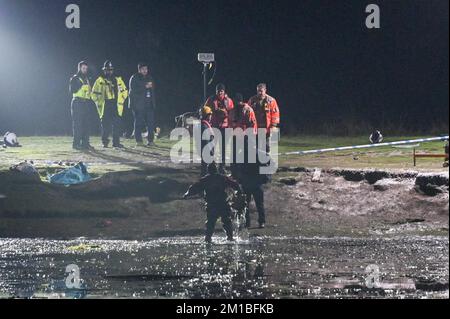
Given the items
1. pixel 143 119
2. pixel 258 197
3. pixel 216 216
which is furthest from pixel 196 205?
pixel 143 119

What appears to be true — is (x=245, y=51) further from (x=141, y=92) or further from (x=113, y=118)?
(x=113, y=118)

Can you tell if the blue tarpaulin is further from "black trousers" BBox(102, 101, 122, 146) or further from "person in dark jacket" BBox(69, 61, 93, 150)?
"black trousers" BBox(102, 101, 122, 146)

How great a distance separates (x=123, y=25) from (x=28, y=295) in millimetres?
32566

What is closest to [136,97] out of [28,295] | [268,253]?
[268,253]

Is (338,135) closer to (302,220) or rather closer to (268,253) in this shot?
(302,220)

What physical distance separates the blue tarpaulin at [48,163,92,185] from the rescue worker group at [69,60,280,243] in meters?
2.81

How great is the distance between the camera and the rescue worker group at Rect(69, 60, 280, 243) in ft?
65.6

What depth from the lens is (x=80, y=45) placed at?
45938mm

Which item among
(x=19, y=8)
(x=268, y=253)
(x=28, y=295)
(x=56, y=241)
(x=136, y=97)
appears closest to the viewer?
(x=28, y=295)

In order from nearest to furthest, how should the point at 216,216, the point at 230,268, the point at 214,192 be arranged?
the point at 230,268, the point at 214,192, the point at 216,216

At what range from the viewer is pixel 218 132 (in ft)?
83.5

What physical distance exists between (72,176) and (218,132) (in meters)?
3.51

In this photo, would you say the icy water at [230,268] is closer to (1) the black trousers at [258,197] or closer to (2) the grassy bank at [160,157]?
(1) the black trousers at [258,197]

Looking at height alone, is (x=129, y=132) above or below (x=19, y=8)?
below
